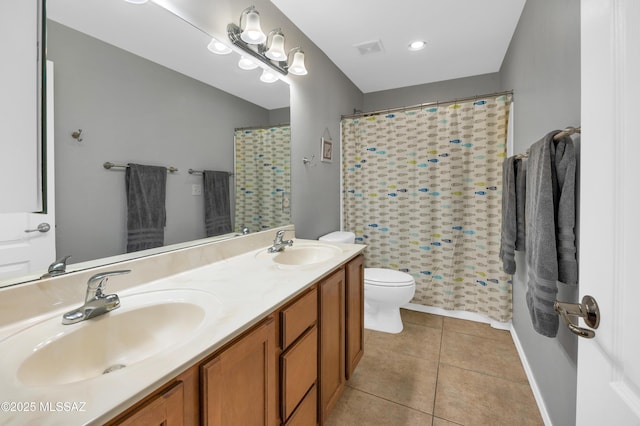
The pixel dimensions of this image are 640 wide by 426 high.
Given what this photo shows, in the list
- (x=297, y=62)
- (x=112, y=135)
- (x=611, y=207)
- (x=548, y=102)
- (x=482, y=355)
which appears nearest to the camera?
(x=611, y=207)

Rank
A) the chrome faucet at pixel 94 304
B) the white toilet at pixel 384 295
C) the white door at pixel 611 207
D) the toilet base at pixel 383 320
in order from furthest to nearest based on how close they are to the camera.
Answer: the toilet base at pixel 383 320 < the white toilet at pixel 384 295 < the chrome faucet at pixel 94 304 < the white door at pixel 611 207

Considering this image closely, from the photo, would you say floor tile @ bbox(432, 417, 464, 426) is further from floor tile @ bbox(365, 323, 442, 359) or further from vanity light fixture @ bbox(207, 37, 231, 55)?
vanity light fixture @ bbox(207, 37, 231, 55)

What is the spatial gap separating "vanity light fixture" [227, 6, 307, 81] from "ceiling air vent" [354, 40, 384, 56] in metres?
0.74

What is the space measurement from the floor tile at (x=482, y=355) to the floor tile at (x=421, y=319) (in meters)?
0.17

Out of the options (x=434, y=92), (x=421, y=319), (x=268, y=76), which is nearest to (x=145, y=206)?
(x=268, y=76)

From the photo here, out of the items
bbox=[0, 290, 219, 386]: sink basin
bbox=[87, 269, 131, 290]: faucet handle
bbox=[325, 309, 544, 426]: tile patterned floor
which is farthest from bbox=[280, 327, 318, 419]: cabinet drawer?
bbox=[87, 269, 131, 290]: faucet handle

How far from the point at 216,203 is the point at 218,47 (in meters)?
0.81

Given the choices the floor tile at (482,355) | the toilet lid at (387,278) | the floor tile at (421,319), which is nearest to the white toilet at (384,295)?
the toilet lid at (387,278)

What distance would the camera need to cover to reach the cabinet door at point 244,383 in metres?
0.64

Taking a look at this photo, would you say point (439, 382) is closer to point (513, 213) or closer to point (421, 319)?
point (421, 319)

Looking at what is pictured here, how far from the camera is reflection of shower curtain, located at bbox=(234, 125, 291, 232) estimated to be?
5.16 ft

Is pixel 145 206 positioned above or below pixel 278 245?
above

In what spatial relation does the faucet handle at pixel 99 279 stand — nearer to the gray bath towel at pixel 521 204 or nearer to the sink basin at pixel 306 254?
the sink basin at pixel 306 254

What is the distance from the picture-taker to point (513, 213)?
168cm
